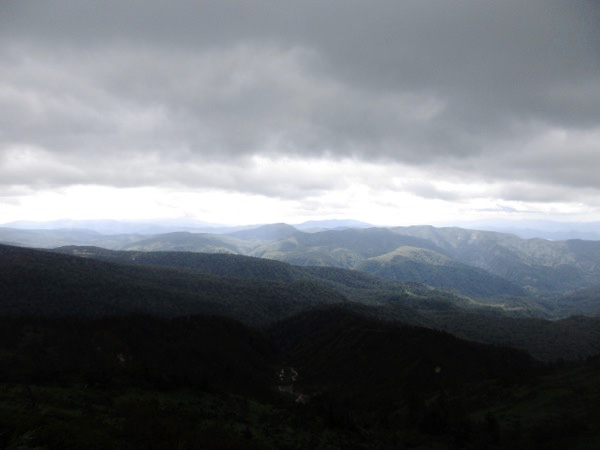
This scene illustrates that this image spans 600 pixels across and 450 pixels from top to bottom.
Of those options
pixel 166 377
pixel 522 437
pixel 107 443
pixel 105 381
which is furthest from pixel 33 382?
pixel 522 437

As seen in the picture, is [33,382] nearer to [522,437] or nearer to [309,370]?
[522,437]

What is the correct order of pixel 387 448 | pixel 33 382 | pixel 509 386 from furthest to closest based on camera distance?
pixel 509 386
pixel 33 382
pixel 387 448

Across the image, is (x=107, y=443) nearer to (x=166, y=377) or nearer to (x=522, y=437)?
(x=166, y=377)

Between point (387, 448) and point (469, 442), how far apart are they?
1313cm

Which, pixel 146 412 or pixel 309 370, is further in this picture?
pixel 309 370

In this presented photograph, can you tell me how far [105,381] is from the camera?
64750 mm

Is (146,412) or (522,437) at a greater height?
(146,412)

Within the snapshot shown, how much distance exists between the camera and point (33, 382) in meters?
62.2

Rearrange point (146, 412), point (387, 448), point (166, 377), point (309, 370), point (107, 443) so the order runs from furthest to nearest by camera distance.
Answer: point (309, 370), point (166, 377), point (387, 448), point (146, 412), point (107, 443)

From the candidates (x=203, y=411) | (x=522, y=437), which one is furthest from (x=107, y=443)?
(x=522, y=437)

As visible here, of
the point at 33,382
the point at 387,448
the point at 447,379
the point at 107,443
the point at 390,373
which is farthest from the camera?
the point at 390,373

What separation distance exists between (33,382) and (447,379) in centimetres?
8986

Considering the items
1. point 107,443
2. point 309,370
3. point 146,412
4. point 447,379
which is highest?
point 107,443

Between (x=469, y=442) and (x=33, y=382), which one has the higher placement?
(x=33, y=382)
